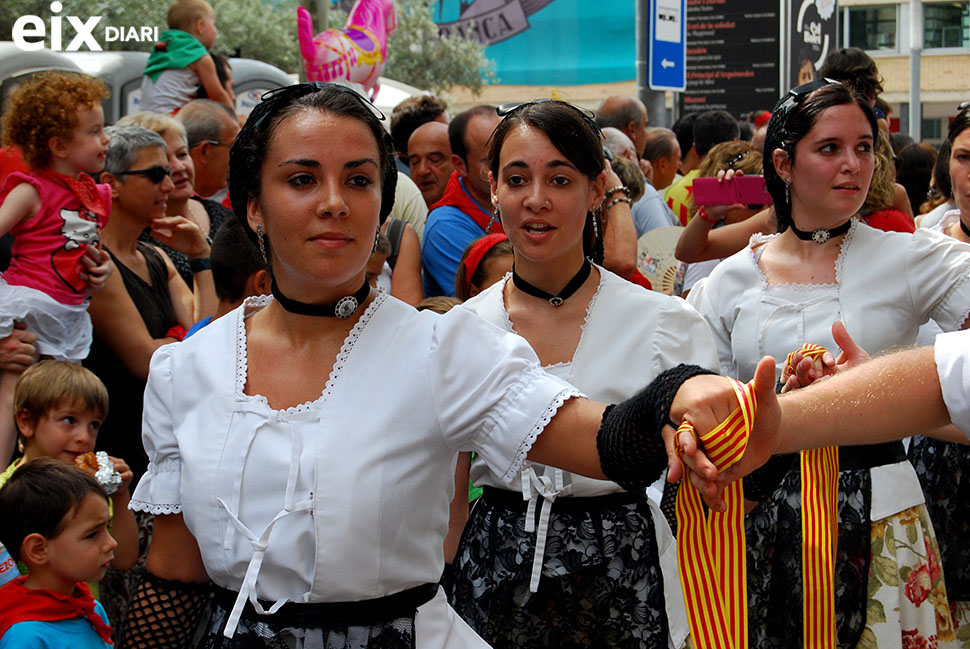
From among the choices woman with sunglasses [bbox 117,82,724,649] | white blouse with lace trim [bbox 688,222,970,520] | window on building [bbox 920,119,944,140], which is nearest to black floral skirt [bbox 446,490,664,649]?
woman with sunglasses [bbox 117,82,724,649]

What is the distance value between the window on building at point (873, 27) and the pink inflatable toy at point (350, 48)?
87.5 feet

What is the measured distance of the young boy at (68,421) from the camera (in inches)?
159

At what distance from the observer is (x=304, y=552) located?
2.22 meters

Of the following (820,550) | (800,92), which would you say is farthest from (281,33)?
(820,550)

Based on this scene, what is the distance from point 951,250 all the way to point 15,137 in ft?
11.8

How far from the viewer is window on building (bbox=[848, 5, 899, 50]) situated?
34.7m

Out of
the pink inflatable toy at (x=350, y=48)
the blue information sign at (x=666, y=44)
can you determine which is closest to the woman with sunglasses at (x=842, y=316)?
the blue information sign at (x=666, y=44)

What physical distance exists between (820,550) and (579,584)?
0.78m

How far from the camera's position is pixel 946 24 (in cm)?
3441

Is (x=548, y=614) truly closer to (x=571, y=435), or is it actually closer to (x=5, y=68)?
(x=571, y=435)

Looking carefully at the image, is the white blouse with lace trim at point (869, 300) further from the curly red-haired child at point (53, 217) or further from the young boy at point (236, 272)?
the curly red-haired child at point (53, 217)

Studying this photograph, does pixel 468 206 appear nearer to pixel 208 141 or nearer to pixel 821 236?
pixel 208 141

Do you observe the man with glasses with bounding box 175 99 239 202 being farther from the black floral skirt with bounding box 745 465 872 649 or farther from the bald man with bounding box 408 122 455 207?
the black floral skirt with bounding box 745 465 872 649

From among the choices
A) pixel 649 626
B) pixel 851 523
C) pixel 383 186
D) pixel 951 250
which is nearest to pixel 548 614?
pixel 649 626
